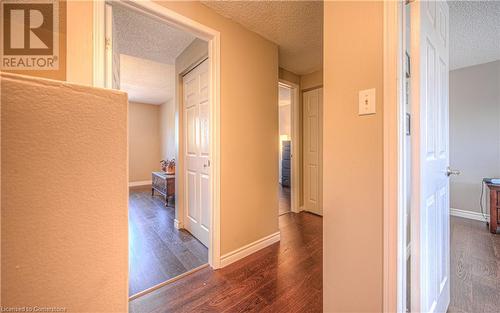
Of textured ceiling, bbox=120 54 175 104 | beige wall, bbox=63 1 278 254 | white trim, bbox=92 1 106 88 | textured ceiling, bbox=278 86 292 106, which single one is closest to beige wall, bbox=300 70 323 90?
beige wall, bbox=63 1 278 254

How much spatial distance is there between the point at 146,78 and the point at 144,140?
2752mm

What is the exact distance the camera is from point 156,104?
6516mm

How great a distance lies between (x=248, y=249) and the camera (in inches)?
86.0

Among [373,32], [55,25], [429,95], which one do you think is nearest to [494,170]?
[429,95]

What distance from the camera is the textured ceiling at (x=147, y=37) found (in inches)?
79.7

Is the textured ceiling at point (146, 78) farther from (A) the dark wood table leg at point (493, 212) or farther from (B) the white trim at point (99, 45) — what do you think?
(A) the dark wood table leg at point (493, 212)

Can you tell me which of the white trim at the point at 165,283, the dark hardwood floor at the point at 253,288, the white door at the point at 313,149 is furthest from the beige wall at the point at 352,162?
the white door at the point at 313,149

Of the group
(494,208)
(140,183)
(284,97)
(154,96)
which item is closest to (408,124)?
(494,208)

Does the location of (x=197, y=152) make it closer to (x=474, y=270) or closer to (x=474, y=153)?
(x=474, y=270)

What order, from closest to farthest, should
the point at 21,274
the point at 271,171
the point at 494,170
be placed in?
the point at 21,274 < the point at 271,171 < the point at 494,170

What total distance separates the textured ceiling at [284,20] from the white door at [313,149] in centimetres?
86

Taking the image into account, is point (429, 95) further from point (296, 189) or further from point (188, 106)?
point (296, 189)

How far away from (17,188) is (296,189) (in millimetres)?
3556

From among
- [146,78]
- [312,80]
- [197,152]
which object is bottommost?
[197,152]
